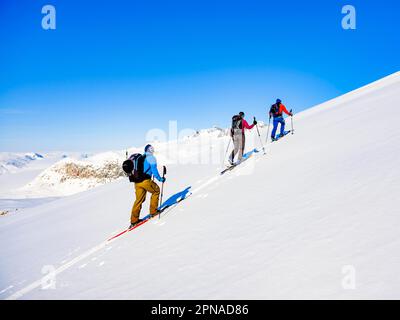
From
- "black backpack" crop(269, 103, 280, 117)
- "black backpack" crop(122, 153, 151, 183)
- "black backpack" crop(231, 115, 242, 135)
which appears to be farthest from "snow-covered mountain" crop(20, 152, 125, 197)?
"black backpack" crop(122, 153, 151, 183)

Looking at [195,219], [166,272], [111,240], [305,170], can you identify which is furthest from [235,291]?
[305,170]

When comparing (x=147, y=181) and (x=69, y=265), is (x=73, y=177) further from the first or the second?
(x=69, y=265)

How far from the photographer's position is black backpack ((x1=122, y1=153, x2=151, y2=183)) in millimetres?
7008

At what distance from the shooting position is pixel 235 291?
3246 mm

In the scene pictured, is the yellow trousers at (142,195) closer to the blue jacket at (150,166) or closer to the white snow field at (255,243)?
the blue jacket at (150,166)

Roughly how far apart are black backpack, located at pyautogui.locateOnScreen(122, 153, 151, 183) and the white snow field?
1254mm

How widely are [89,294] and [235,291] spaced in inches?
88.9

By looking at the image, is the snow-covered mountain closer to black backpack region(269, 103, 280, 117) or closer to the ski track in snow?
black backpack region(269, 103, 280, 117)

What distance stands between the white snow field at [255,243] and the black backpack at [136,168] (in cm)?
125

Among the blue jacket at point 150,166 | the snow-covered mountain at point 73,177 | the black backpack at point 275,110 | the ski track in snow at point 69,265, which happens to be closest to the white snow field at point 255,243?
the ski track in snow at point 69,265

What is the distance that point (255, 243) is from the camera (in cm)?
424

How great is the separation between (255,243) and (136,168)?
13.0ft
